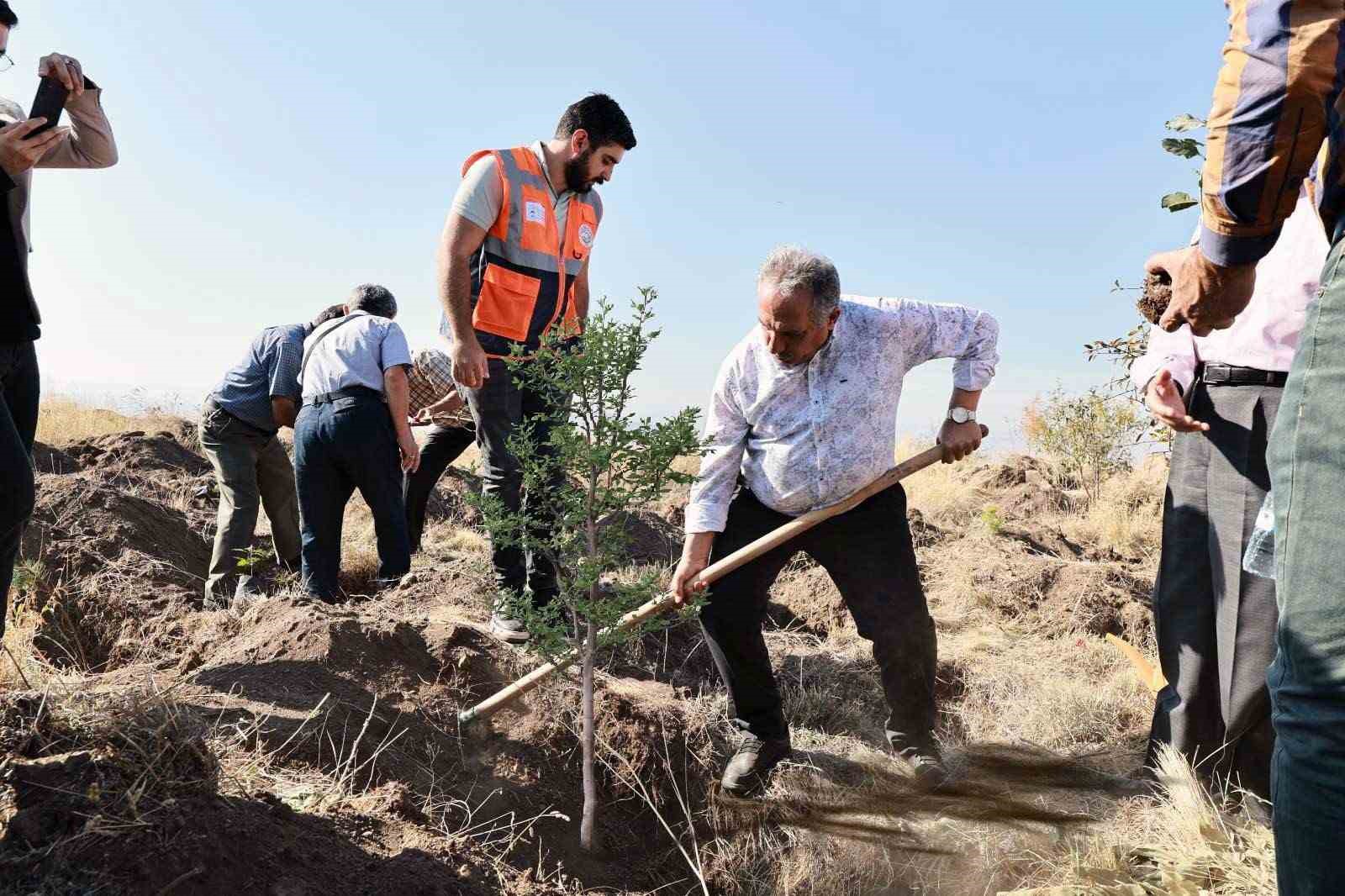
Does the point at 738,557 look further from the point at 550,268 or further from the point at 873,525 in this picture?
the point at 550,268

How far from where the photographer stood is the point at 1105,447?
9656 millimetres

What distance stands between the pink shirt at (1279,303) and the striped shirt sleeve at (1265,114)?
1102 mm

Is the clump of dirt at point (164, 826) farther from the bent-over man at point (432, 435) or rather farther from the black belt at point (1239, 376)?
the bent-over man at point (432, 435)

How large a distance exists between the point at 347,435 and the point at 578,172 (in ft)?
5.92

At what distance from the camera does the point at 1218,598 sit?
8.96 feet

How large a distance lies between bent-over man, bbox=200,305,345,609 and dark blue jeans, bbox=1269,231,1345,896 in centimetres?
495

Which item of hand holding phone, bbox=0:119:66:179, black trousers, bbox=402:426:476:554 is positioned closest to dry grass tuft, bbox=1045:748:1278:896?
hand holding phone, bbox=0:119:66:179

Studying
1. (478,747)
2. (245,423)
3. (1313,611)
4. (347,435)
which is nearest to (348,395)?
(347,435)

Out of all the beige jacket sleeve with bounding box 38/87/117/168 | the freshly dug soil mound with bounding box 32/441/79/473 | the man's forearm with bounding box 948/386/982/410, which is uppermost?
the beige jacket sleeve with bounding box 38/87/117/168

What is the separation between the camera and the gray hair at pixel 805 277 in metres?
3.00

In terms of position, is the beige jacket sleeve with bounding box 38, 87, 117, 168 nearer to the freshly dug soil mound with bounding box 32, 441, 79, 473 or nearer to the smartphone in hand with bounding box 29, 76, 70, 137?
the smartphone in hand with bounding box 29, 76, 70, 137

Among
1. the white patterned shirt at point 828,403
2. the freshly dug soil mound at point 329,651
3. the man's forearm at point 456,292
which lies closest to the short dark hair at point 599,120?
the man's forearm at point 456,292

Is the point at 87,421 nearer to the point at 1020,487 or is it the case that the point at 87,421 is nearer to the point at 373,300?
the point at 373,300

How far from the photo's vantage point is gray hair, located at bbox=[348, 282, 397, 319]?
5.25 meters
